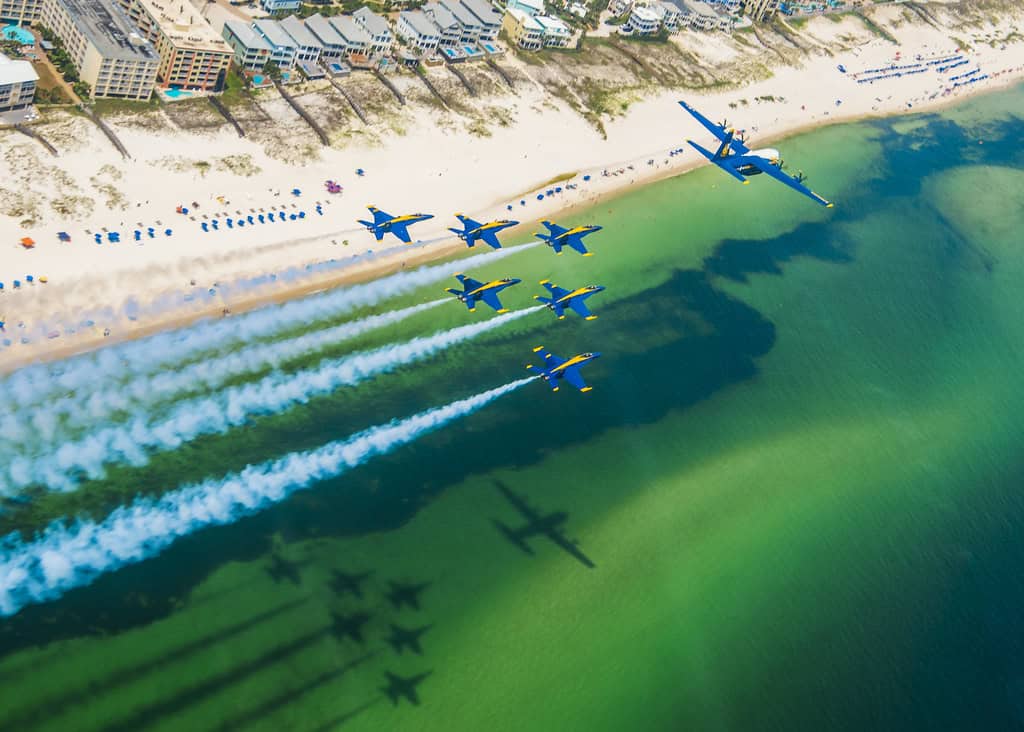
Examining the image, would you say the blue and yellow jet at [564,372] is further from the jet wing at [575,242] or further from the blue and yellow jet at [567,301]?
the jet wing at [575,242]

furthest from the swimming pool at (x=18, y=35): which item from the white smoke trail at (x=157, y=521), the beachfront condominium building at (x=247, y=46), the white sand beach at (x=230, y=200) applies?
the white smoke trail at (x=157, y=521)

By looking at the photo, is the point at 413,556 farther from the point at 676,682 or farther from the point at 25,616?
the point at 25,616

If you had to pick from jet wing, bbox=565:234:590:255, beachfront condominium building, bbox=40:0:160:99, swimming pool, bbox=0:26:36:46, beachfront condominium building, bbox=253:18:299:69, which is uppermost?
jet wing, bbox=565:234:590:255

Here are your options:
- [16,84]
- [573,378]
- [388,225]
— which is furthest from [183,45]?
[573,378]

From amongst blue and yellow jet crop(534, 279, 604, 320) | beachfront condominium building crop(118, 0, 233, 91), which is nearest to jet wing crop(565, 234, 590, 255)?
blue and yellow jet crop(534, 279, 604, 320)

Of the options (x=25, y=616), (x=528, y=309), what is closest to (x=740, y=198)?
(x=528, y=309)

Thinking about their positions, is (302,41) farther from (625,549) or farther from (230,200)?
(625,549)

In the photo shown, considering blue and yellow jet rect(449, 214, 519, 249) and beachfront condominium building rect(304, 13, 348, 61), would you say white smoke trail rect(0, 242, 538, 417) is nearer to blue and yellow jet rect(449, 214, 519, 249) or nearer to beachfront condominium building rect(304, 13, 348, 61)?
blue and yellow jet rect(449, 214, 519, 249)
